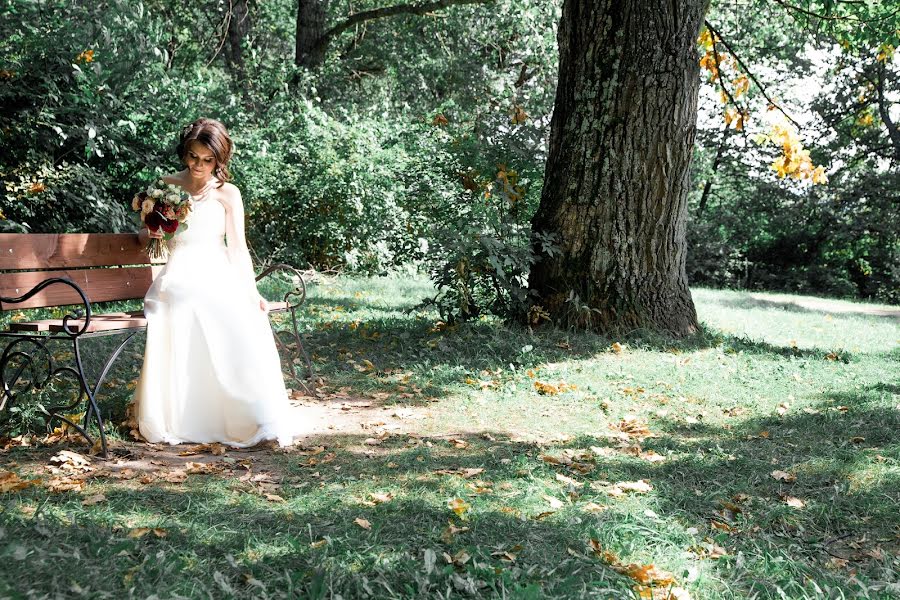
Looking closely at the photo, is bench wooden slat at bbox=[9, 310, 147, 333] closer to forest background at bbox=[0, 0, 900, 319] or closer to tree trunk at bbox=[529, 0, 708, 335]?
forest background at bbox=[0, 0, 900, 319]

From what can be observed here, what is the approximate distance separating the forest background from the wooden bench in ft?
9.43

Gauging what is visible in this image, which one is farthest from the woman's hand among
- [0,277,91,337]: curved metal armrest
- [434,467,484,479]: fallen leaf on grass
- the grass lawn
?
[434,467,484,479]: fallen leaf on grass

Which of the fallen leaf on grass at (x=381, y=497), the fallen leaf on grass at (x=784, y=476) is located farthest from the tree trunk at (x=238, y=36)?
the fallen leaf on grass at (x=784, y=476)

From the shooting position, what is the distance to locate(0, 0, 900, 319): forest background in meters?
7.96

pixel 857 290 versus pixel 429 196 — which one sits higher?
pixel 429 196

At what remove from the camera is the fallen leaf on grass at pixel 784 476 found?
398cm

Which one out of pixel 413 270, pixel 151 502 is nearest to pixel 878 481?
pixel 151 502

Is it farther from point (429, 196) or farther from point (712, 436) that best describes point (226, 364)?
point (429, 196)

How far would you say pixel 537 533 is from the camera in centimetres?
315

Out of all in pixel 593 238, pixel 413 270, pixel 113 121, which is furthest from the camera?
pixel 413 270

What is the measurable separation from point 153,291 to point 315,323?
371 cm

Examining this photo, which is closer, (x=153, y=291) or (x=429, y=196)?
(x=153, y=291)

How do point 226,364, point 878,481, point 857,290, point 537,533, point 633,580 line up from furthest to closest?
point 857,290 → point 226,364 → point 878,481 → point 537,533 → point 633,580

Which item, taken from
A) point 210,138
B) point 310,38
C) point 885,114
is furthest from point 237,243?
point 885,114
